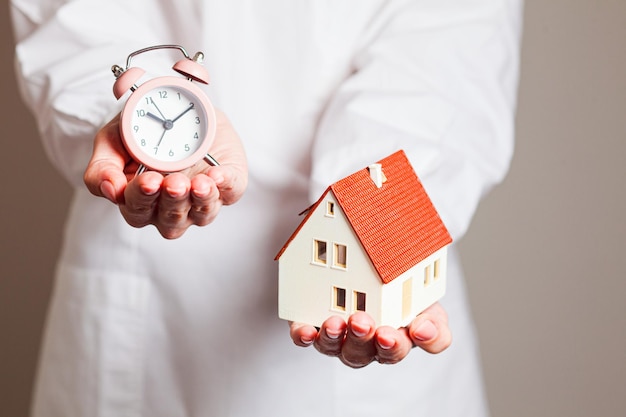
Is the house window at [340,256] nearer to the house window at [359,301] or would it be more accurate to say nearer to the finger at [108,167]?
the house window at [359,301]

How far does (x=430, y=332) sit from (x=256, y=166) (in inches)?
10.7

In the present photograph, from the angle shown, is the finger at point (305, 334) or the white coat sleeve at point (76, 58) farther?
the white coat sleeve at point (76, 58)

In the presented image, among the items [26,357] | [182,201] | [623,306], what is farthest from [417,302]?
[26,357]

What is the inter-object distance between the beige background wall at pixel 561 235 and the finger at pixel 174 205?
2.79ft

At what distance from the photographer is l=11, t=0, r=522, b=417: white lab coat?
2.70ft

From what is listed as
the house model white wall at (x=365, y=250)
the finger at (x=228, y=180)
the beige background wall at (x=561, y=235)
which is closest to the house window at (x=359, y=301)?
the house model white wall at (x=365, y=250)

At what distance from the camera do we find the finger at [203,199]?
0.56 meters

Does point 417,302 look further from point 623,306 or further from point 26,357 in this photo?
point 26,357

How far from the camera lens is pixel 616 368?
1333 millimetres

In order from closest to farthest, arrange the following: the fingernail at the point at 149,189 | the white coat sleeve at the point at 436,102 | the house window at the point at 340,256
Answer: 1. the fingernail at the point at 149,189
2. the house window at the point at 340,256
3. the white coat sleeve at the point at 436,102

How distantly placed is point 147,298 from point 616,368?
2.70ft

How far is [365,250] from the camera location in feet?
2.04

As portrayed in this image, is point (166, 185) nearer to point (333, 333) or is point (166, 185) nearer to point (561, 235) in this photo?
point (333, 333)

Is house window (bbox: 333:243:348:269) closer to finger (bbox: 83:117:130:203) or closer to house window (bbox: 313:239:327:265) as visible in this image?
house window (bbox: 313:239:327:265)
